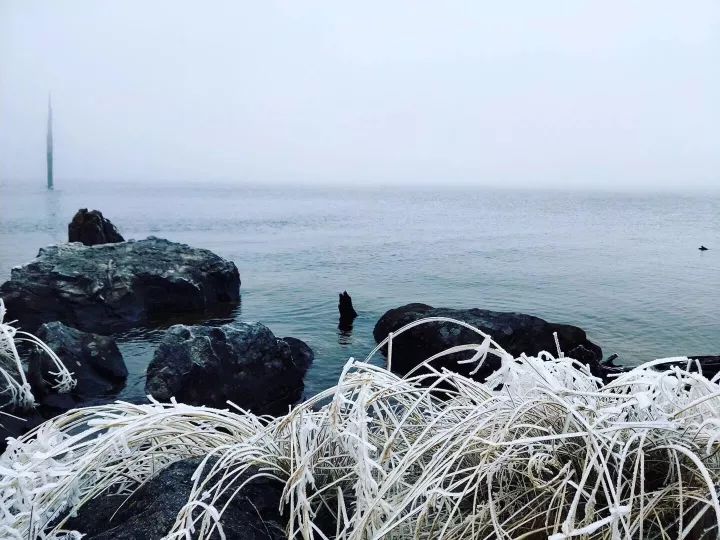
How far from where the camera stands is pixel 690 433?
221 centimetres

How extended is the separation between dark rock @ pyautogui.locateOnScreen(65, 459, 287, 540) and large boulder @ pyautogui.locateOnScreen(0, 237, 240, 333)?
1357 centimetres

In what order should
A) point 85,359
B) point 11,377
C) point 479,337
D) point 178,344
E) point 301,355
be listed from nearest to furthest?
point 11,377 → point 178,344 → point 85,359 → point 479,337 → point 301,355

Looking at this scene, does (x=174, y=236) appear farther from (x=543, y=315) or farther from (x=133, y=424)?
(x=133, y=424)

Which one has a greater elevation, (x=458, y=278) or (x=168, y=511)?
(x=168, y=511)

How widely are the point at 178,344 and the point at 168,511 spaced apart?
7513 mm

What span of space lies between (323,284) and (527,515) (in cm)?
2066

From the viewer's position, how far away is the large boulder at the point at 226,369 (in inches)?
360

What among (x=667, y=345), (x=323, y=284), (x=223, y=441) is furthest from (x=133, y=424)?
(x=323, y=284)

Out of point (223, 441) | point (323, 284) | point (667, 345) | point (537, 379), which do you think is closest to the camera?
point (537, 379)

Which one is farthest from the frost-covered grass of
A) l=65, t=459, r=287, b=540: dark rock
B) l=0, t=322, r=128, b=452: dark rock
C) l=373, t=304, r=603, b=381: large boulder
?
l=373, t=304, r=603, b=381: large boulder

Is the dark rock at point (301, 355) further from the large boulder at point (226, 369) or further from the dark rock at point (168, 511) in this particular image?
the dark rock at point (168, 511)

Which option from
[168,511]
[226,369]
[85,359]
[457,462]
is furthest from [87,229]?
[457,462]

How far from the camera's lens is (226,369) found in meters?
9.60

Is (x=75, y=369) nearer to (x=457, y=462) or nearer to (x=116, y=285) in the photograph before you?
(x=116, y=285)
